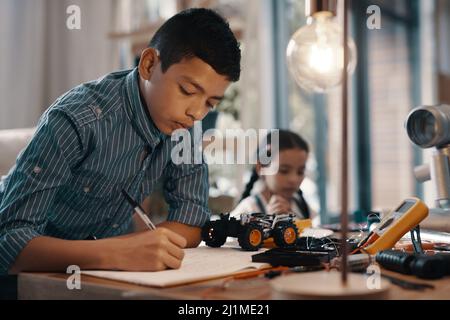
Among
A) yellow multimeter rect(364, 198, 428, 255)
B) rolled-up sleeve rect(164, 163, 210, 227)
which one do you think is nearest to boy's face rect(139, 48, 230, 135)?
rolled-up sleeve rect(164, 163, 210, 227)

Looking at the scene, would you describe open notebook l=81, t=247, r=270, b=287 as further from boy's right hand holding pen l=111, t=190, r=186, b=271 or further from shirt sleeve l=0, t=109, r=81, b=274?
shirt sleeve l=0, t=109, r=81, b=274

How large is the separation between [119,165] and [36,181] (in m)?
0.23

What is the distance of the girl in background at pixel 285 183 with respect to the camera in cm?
185

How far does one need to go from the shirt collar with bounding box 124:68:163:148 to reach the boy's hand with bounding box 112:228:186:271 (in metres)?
0.30

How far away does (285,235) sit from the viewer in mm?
1040

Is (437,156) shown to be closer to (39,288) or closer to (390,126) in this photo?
(39,288)

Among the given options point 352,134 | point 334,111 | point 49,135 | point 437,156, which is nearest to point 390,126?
point 352,134

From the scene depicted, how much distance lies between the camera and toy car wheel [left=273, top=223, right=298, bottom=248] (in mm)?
1031

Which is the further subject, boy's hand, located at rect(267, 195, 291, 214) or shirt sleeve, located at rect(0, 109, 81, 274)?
boy's hand, located at rect(267, 195, 291, 214)

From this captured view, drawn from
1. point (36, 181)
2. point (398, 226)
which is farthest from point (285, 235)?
point (36, 181)

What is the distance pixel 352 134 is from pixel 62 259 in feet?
9.92

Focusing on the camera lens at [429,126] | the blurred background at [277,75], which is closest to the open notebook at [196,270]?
the camera lens at [429,126]

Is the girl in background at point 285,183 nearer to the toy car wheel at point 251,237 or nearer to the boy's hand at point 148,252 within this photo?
the toy car wheel at point 251,237
